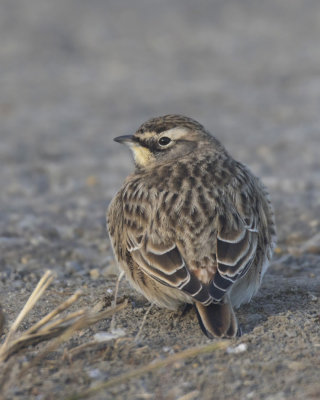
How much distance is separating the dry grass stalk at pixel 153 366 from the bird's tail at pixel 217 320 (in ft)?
0.24

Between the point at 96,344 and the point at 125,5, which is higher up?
the point at 125,5

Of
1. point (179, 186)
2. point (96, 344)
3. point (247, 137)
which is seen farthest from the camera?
point (247, 137)

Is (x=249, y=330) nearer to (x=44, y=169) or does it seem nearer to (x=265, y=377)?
(x=265, y=377)


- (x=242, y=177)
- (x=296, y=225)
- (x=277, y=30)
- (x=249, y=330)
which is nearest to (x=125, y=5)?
(x=277, y=30)

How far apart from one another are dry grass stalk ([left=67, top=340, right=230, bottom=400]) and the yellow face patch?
210 centimetres

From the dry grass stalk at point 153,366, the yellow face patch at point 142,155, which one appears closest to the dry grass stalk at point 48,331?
the dry grass stalk at point 153,366

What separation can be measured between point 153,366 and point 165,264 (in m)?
0.95

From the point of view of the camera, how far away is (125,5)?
63.3ft

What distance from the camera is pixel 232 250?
5.11 metres

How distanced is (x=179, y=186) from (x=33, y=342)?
71.7 inches

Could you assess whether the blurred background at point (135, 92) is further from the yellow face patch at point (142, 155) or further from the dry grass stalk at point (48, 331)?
the dry grass stalk at point (48, 331)

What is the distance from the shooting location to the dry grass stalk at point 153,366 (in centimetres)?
410

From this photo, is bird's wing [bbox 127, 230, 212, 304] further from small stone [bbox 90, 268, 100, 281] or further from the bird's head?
small stone [bbox 90, 268, 100, 281]

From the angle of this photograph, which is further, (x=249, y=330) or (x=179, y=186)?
(x=179, y=186)
